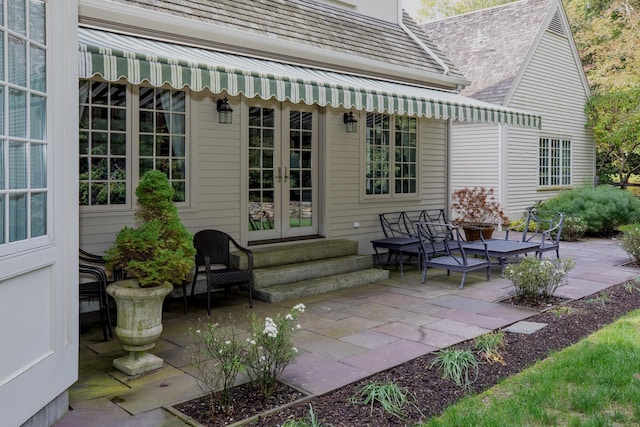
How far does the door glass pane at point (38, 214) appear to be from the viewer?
3656 millimetres

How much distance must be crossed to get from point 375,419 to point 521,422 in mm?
1030

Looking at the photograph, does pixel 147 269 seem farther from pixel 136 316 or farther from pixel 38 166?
pixel 38 166

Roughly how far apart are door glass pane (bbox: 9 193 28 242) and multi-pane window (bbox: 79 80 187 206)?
3.88 metres

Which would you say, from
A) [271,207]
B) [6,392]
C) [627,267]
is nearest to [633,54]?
[627,267]

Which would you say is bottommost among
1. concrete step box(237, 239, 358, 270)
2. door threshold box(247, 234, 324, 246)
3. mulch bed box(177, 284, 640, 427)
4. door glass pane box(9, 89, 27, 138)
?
mulch bed box(177, 284, 640, 427)

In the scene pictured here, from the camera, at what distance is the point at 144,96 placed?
7805 millimetres

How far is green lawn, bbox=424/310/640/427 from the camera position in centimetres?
394

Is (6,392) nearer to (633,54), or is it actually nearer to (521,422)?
(521,422)

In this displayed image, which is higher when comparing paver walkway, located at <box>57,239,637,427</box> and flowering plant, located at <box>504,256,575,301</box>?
flowering plant, located at <box>504,256,575,301</box>

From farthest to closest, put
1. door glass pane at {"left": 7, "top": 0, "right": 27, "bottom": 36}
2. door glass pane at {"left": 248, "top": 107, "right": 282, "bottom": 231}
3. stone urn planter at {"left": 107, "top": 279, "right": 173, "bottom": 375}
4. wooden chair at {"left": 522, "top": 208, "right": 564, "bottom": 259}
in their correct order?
wooden chair at {"left": 522, "top": 208, "right": 564, "bottom": 259}, door glass pane at {"left": 248, "top": 107, "right": 282, "bottom": 231}, stone urn planter at {"left": 107, "top": 279, "right": 173, "bottom": 375}, door glass pane at {"left": 7, "top": 0, "right": 27, "bottom": 36}

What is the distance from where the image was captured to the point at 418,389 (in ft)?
15.0

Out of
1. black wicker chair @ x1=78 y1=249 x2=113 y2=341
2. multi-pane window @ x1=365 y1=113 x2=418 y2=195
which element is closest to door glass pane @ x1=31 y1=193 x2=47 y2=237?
black wicker chair @ x1=78 y1=249 x2=113 y2=341

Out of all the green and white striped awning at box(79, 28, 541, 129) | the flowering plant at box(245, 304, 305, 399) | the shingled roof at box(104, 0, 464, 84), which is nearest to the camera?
the flowering plant at box(245, 304, 305, 399)

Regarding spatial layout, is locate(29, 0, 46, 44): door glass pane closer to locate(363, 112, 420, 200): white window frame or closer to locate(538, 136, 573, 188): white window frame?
locate(363, 112, 420, 200): white window frame
